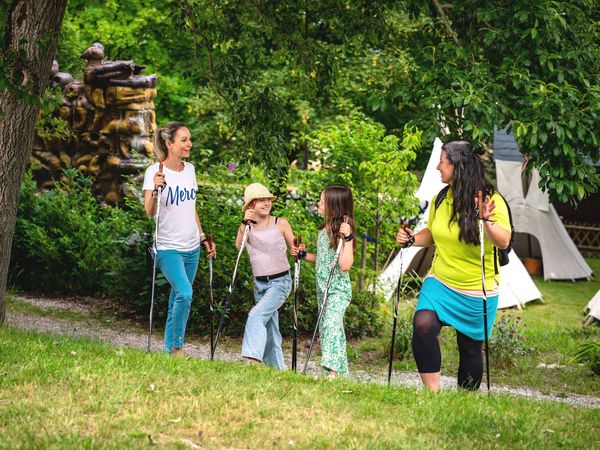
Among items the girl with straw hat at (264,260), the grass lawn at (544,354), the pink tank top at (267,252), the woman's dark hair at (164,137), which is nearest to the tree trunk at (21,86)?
the woman's dark hair at (164,137)

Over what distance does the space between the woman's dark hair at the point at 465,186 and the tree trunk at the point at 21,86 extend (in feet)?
11.7

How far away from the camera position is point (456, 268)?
6543mm

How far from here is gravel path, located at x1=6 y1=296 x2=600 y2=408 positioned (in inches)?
380

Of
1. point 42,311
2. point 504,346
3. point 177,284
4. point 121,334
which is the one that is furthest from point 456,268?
point 42,311

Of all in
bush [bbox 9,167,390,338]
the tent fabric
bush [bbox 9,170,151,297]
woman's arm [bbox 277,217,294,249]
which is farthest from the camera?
the tent fabric

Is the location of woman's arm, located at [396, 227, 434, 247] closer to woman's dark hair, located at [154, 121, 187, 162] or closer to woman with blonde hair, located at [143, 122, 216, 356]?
woman with blonde hair, located at [143, 122, 216, 356]

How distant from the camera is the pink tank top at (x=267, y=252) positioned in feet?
25.3

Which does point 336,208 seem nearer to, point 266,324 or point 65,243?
point 266,324

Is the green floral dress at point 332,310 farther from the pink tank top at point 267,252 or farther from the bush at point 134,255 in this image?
the bush at point 134,255

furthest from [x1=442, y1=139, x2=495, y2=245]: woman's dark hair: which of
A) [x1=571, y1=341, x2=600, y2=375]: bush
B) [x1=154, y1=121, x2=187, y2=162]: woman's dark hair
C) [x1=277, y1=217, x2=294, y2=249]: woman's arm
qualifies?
[x1=571, y1=341, x2=600, y2=375]: bush

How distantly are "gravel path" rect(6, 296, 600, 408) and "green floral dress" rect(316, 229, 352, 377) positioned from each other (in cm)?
187

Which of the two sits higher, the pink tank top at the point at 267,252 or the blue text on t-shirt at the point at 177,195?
the blue text on t-shirt at the point at 177,195

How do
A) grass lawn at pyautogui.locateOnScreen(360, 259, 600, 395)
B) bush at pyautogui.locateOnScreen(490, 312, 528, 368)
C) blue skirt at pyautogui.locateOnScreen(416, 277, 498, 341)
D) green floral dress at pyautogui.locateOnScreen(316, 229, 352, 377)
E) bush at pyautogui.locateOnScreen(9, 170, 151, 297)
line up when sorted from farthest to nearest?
bush at pyautogui.locateOnScreen(9, 170, 151, 297) → bush at pyautogui.locateOnScreen(490, 312, 528, 368) → grass lawn at pyautogui.locateOnScreen(360, 259, 600, 395) → green floral dress at pyautogui.locateOnScreen(316, 229, 352, 377) → blue skirt at pyautogui.locateOnScreen(416, 277, 498, 341)

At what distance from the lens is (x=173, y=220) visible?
785 centimetres
